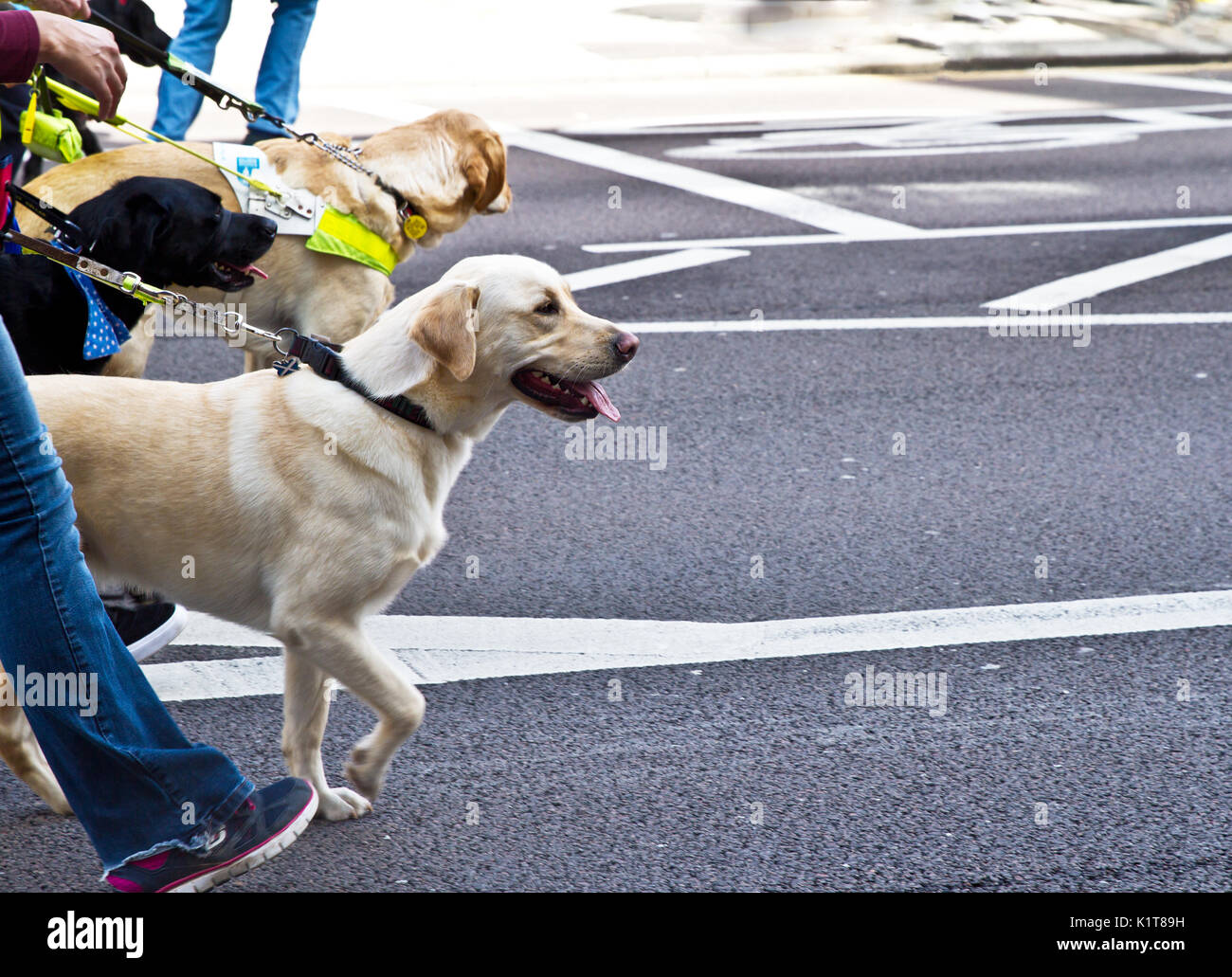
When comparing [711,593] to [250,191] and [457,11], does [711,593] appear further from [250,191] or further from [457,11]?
[457,11]

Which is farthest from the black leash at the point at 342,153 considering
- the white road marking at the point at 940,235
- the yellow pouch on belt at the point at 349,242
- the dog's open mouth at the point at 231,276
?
the white road marking at the point at 940,235

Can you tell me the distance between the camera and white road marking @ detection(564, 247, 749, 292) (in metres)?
7.85

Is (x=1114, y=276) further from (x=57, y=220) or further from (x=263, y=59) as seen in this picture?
(x=57, y=220)

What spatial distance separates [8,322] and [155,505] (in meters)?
1.04

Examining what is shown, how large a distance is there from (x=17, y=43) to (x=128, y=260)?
1.44 m

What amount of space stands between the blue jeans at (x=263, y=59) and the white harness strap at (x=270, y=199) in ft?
11.4

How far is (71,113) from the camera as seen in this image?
7008mm

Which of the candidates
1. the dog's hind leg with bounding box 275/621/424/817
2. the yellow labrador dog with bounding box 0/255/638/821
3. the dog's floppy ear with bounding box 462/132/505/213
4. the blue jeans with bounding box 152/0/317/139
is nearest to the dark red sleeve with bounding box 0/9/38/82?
the yellow labrador dog with bounding box 0/255/638/821

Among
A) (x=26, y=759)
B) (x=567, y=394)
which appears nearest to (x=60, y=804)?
(x=26, y=759)

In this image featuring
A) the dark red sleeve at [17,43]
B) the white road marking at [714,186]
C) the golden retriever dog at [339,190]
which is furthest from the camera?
the white road marking at [714,186]

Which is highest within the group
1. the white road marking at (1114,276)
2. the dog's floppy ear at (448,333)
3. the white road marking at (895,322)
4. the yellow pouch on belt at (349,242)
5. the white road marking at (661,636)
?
the dog's floppy ear at (448,333)

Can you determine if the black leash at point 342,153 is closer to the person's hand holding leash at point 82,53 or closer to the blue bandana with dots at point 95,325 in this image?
the blue bandana with dots at point 95,325

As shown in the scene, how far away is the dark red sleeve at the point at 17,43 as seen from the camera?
8.98 feet

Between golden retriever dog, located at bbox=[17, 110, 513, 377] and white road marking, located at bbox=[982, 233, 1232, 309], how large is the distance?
307 cm
